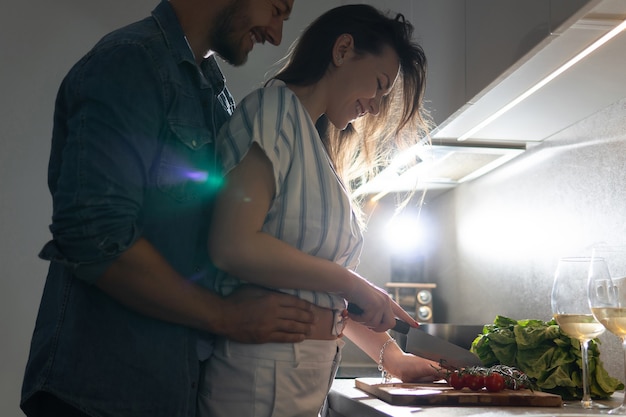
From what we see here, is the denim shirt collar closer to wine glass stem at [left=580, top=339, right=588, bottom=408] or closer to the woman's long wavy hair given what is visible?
the woman's long wavy hair

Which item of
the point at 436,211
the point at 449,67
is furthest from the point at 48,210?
the point at 449,67

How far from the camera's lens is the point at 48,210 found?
3115 mm

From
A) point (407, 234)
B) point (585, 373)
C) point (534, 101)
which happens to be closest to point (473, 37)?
point (534, 101)

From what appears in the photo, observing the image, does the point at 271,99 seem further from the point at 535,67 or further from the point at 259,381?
the point at 535,67

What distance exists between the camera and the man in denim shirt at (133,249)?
814 mm

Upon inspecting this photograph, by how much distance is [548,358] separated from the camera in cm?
144

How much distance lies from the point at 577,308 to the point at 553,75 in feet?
1.47

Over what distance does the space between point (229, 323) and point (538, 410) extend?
60 cm

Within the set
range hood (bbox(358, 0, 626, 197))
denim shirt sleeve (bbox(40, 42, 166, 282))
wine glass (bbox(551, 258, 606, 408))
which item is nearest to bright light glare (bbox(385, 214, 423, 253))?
range hood (bbox(358, 0, 626, 197))

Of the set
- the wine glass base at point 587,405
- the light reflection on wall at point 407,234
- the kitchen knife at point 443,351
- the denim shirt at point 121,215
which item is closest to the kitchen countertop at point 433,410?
the wine glass base at point 587,405

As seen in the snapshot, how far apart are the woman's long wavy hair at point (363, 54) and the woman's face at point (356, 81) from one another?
2 centimetres

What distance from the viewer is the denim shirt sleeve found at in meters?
0.80

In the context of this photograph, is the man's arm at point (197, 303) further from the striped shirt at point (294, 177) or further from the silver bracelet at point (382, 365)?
the silver bracelet at point (382, 365)

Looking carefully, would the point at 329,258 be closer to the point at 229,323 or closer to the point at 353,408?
the point at 229,323
